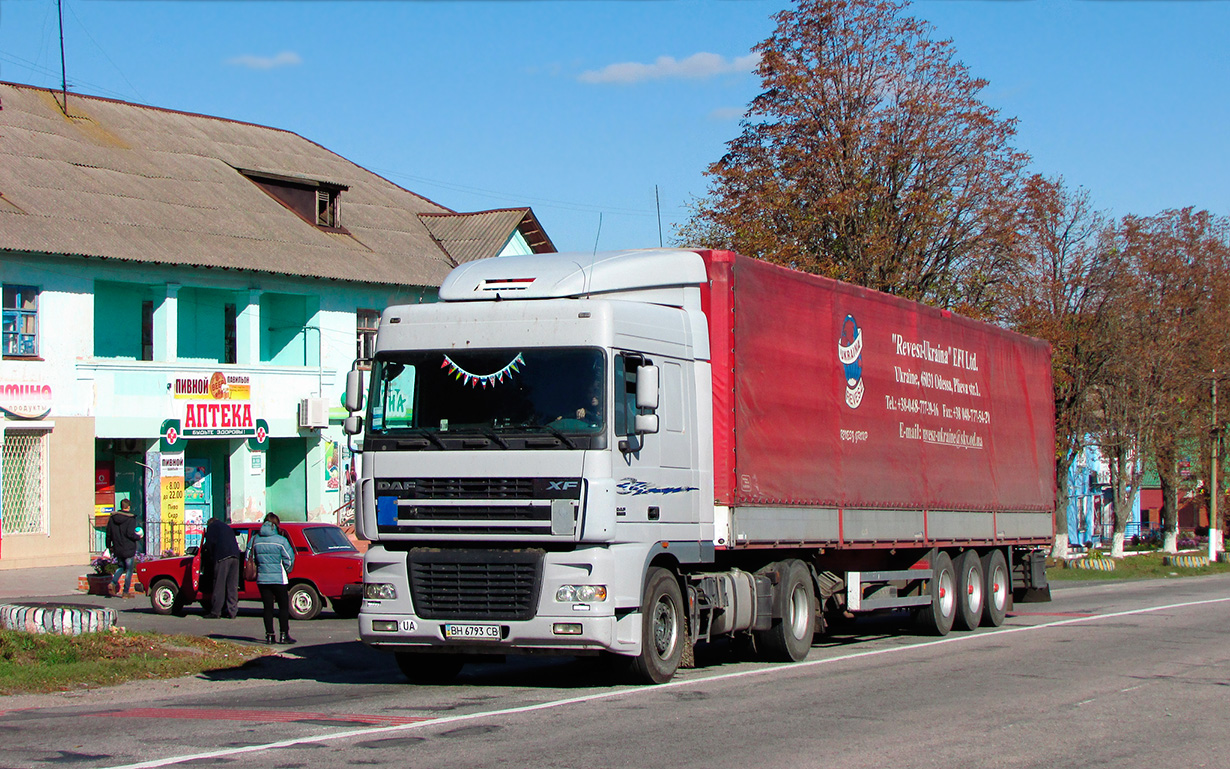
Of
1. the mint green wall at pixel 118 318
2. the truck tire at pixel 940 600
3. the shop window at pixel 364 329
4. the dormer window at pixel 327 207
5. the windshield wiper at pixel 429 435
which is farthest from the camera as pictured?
the dormer window at pixel 327 207

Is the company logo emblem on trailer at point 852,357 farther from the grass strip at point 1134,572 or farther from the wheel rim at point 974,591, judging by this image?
the grass strip at point 1134,572

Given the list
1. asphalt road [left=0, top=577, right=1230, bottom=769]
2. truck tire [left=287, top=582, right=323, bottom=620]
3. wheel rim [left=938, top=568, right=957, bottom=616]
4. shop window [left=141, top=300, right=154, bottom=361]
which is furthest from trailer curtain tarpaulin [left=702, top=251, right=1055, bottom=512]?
shop window [left=141, top=300, right=154, bottom=361]

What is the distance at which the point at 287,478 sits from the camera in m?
37.2

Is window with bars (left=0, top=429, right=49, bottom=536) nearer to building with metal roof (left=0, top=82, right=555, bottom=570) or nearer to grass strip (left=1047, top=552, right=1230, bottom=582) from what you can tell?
building with metal roof (left=0, top=82, right=555, bottom=570)

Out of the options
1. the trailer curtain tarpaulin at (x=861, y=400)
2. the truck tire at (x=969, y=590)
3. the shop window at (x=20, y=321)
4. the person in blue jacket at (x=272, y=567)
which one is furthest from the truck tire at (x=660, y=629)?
the shop window at (x=20, y=321)

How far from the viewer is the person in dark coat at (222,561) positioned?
20344mm

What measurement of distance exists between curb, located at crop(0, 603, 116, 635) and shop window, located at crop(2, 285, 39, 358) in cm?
1618

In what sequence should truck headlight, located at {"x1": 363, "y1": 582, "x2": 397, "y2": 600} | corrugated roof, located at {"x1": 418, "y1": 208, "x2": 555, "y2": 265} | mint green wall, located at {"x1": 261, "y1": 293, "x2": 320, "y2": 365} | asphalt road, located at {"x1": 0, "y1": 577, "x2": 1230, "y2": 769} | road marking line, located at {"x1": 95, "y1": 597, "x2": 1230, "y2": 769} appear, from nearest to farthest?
road marking line, located at {"x1": 95, "y1": 597, "x2": 1230, "y2": 769}
asphalt road, located at {"x1": 0, "y1": 577, "x2": 1230, "y2": 769}
truck headlight, located at {"x1": 363, "y1": 582, "x2": 397, "y2": 600}
mint green wall, located at {"x1": 261, "y1": 293, "x2": 320, "y2": 365}
corrugated roof, located at {"x1": 418, "y1": 208, "x2": 555, "y2": 265}

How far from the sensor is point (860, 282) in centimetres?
3164

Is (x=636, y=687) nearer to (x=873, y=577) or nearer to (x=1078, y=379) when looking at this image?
(x=873, y=577)

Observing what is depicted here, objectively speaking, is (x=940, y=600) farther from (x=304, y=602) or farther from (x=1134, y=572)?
(x=1134, y=572)

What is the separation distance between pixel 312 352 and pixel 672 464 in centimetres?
2601

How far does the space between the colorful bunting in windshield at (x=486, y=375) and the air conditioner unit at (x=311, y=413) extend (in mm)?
24870

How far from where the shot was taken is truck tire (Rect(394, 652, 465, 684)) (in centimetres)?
1305
